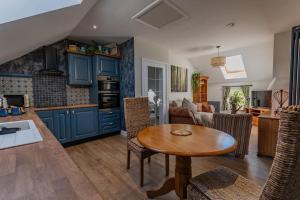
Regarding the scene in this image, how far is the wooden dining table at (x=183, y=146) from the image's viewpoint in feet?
3.81

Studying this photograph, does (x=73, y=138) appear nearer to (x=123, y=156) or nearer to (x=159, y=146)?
(x=123, y=156)

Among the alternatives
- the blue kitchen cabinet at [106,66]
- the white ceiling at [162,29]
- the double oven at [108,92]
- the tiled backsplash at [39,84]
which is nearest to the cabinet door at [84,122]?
the double oven at [108,92]

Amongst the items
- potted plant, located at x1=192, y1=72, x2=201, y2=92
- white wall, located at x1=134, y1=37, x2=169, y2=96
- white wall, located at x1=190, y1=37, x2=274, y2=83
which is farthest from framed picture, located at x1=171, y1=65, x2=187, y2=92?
white wall, located at x1=134, y1=37, x2=169, y2=96

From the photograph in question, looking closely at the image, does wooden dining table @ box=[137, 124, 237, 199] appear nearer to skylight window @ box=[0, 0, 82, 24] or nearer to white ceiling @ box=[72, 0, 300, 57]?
skylight window @ box=[0, 0, 82, 24]

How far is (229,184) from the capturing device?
1139 millimetres

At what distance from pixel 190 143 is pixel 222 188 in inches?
15.0

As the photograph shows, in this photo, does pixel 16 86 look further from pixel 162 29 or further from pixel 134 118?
pixel 162 29

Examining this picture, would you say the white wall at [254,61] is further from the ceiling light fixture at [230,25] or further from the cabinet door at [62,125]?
the cabinet door at [62,125]

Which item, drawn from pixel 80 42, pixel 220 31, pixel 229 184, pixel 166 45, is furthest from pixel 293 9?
pixel 80 42

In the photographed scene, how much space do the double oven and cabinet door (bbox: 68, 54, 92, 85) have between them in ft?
0.92

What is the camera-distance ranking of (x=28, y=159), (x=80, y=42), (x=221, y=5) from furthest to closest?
(x=80, y=42) → (x=221, y=5) → (x=28, y=159)

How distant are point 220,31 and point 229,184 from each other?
Result: 10.3 ft

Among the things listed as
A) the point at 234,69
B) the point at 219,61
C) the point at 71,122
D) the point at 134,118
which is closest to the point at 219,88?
the point at 234,69

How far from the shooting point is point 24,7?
1.47m
